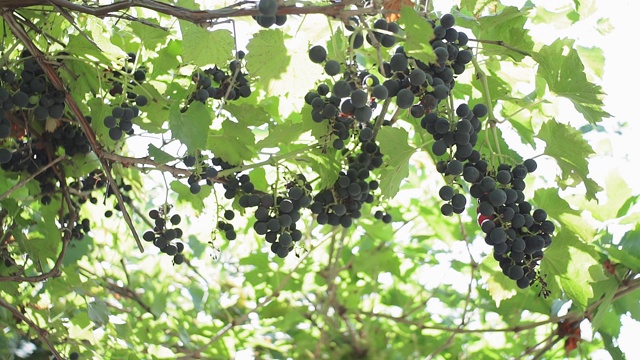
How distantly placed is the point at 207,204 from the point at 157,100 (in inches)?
19.3

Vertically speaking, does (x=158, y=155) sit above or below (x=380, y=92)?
above

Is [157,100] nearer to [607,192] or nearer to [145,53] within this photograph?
[145,53]

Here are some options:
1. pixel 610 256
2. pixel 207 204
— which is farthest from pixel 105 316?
pixel 610 256

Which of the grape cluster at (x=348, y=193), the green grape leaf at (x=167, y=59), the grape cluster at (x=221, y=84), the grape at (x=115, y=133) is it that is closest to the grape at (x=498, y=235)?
the grape cluster at (x=348, y=193)

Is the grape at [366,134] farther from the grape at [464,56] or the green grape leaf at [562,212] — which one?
the green grape leaf at [562,212]

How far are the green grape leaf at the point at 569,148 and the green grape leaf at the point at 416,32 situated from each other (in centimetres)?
55

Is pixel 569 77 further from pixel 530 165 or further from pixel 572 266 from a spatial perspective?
pixel 572 266

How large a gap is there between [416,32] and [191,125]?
593 mm

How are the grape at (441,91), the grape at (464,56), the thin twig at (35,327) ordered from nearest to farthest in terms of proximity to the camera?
the grape at (441,91), the grape at (464,56), the thin twig at (35,327)

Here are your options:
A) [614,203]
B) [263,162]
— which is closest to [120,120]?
[263,162]

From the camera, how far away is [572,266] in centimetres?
184

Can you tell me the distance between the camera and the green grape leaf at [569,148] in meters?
1.73

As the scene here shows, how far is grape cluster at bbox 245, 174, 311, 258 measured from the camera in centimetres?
171

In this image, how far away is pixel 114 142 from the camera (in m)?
1.78
